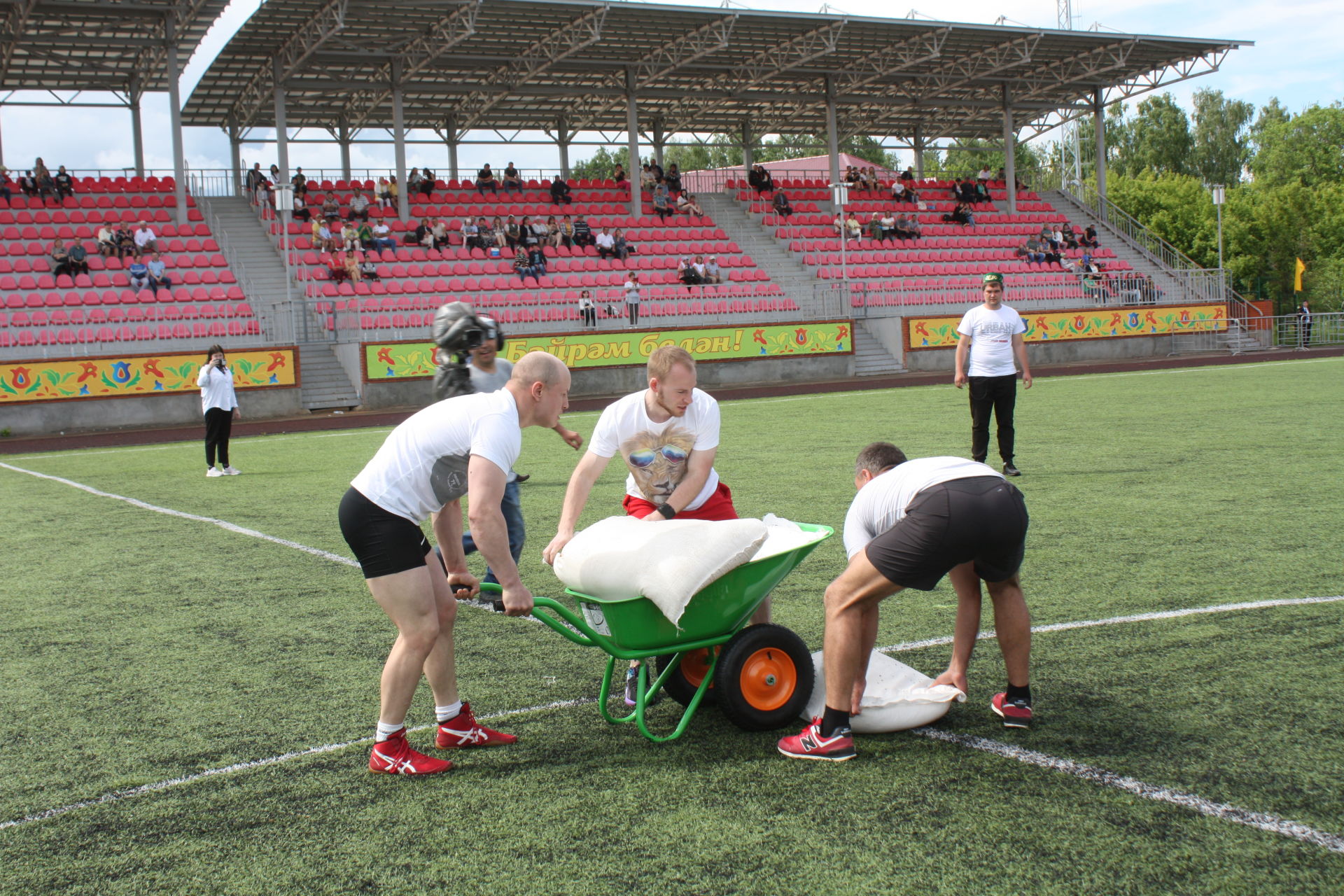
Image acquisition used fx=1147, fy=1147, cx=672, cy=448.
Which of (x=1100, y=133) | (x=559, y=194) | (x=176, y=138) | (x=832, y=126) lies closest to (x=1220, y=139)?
(x=1100, y=133)

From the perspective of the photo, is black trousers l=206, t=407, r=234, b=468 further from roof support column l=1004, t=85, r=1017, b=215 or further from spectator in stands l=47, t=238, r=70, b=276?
roof support column l=1004, t=85, r=1017, b=215

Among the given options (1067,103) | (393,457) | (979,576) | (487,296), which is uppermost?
(1067,103)

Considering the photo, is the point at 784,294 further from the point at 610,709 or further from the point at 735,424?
the point at 610,709

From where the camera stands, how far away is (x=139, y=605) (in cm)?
710

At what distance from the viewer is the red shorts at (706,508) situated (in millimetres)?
5133

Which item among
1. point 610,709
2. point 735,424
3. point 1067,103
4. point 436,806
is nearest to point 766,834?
point 436,806

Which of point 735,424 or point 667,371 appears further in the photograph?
point 735,424

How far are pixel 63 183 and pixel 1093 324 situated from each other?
90.7ft

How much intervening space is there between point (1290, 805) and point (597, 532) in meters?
2.40

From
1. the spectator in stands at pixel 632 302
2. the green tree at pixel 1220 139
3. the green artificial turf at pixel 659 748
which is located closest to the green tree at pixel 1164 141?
the green tree at pixel 1220 139

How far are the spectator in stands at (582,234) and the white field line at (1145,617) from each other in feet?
89.9

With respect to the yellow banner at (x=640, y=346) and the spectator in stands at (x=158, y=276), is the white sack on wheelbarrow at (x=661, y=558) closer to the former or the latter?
the yellow banner at (x=640, y=346)

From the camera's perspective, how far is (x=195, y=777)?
4.20 metres

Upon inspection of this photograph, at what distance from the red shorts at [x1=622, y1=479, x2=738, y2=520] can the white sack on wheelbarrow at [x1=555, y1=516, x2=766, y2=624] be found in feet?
3.11
